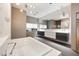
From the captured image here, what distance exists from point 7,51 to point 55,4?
0.82 meters

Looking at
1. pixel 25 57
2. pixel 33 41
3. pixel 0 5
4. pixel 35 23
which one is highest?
pixel 0 5

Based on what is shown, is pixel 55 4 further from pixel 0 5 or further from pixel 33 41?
pixel 0 5

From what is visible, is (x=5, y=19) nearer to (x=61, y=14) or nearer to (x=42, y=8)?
(x=42, y=8)

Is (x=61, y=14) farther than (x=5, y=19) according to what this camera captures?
Yes

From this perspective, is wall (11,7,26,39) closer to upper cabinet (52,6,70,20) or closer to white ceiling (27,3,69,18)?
white ceiling (27,3,69,18)

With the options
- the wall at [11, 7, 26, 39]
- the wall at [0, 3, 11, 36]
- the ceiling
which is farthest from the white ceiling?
the wall at [0, 3, 11, 36]

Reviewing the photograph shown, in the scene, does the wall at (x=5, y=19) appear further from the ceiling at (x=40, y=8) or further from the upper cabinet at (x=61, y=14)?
the upper cabinet at (x=61, y=14)

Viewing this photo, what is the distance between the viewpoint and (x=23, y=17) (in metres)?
1.27

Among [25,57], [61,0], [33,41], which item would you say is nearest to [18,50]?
[25,57]

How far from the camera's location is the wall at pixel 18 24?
1.21 meters

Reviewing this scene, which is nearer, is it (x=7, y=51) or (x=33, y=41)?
(x=7, y=51)

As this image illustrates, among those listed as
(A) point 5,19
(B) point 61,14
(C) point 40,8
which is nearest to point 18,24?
(A) point 5,19

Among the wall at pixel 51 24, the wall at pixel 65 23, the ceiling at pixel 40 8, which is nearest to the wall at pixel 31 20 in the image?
the ceiling at pixel 40 8

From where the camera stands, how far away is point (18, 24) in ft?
4.04
